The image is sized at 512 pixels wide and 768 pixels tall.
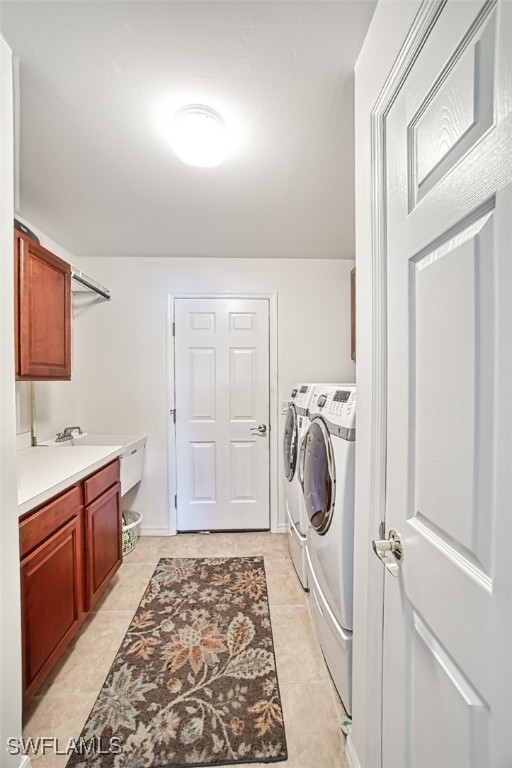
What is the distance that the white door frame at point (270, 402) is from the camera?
2643mm

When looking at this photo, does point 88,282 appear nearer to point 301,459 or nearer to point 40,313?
point 40,313

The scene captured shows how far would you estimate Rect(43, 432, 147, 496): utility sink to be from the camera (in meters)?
2.19

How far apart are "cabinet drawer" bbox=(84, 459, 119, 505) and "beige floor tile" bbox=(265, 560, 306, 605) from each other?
1.21 metres

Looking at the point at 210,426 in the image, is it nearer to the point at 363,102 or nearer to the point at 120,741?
the point at 120,741

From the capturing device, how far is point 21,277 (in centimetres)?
142

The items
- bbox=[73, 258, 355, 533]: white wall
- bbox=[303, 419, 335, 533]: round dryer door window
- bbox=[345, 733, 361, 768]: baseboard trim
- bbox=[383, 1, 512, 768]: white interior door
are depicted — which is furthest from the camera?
bbox=[73, 258, 355, 533]: white wall

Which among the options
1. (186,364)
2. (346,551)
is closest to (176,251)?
(186,364)

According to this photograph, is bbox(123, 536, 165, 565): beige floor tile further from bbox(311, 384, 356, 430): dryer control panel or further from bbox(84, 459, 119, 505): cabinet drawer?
bbox(311, 384, 356, 430): dryer control panel

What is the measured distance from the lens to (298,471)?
1.87m

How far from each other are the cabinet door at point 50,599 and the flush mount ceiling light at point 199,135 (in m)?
1.74

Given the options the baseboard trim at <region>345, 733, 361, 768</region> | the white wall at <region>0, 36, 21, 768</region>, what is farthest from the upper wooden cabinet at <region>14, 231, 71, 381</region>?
the baseboard trim at <region>345, 733, 361, 768</region>

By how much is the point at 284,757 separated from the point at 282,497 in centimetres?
166

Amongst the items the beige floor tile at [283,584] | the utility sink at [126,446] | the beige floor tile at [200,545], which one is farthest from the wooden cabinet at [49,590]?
the beige floor tile at [283,584]

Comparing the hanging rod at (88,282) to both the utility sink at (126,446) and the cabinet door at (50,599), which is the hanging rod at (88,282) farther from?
the cabinet door at (50,599)
